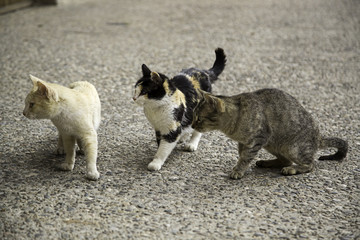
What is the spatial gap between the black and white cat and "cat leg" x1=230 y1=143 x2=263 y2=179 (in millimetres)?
536

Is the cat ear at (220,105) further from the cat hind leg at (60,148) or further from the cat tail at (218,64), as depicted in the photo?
the cat hind leg at (60,148)

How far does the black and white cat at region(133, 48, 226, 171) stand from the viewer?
3.45m

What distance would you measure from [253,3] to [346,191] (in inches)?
318

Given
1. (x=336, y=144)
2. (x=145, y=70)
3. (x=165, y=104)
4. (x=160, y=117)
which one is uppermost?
(x=145, y=70)

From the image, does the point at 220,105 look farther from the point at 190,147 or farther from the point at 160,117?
the point at 190,147

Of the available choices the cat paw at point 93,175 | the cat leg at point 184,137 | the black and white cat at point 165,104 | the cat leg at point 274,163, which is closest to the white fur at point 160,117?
the black and white cat at point 165,104

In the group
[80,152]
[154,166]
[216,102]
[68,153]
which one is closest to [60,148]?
[80,152]

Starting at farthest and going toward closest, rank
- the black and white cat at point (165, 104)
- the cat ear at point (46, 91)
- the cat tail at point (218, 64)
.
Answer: the cat tail at point (218, 64), the black and white cat at point (165, 104), the cat ear at point (46, 91)

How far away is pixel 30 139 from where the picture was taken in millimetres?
4086

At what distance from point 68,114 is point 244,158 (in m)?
1.41

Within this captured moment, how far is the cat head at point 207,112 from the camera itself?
11.0ft

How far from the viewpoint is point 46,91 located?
323cm

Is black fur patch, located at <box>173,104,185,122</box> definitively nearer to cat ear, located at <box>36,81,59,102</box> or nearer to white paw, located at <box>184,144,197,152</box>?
white paw, located at <box>184,144,197,152</box>

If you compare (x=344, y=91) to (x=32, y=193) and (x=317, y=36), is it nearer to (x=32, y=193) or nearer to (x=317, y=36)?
(x=317, y=36)
